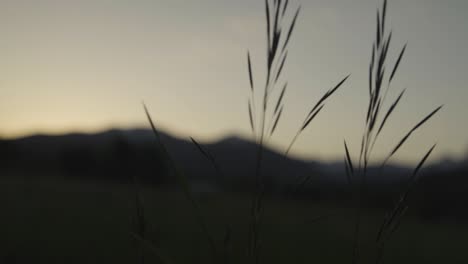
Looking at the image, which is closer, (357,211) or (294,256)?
(357,211)

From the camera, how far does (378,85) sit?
A: 1.18 metres

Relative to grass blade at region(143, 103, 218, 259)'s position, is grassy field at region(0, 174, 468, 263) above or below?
below

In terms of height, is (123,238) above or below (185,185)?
below

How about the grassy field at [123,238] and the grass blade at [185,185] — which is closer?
the grass blade at [185,185]

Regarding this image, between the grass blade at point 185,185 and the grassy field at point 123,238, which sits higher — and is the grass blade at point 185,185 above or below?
above

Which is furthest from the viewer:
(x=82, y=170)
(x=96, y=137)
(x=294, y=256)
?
(x=96, y=137)

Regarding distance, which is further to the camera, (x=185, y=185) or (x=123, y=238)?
(x=123, y=238)

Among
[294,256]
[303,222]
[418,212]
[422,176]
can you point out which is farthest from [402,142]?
[418,212]

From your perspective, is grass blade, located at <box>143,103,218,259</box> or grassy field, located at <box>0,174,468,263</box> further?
grassy field, located at <box>0,174,468,263</box>

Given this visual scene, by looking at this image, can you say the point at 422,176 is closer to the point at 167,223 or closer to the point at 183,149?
the point at 167,223

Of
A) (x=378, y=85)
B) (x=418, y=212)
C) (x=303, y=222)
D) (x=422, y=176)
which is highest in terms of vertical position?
(x=378, y=85)

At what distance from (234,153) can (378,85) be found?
13782cm

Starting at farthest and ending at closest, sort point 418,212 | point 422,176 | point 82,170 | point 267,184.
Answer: point 82,170 → point 418,212 → point 422,176 → point 267,184

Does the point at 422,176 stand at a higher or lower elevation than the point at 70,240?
higher
